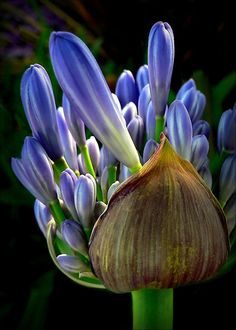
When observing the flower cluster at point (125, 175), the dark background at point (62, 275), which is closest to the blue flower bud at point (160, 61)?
the flower cluster at point (125, 175)

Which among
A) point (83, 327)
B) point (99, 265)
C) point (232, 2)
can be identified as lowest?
point (83, 327)

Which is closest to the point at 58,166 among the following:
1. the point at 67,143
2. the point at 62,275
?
the point at 67,143

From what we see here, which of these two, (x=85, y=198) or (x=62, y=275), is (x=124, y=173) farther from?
(x=62, y=275)

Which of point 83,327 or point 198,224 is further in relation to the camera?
point 83,327

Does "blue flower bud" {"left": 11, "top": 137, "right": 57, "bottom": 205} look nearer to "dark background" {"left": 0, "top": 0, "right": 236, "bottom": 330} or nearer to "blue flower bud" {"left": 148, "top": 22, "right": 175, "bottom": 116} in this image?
"blue flower bud" {"left": 148, "top": 22, "right": 175, "bottom": 116}

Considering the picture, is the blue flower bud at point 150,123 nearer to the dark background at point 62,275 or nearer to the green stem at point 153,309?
the green stem at point 153,309

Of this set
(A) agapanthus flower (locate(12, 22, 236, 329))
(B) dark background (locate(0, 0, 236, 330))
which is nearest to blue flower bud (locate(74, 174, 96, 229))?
(A) agapanthus flower (locate(12, 22, 236, 329))

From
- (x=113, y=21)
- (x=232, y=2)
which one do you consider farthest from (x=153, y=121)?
(x=113, y=21)

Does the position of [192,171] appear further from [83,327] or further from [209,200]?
[83,327]
